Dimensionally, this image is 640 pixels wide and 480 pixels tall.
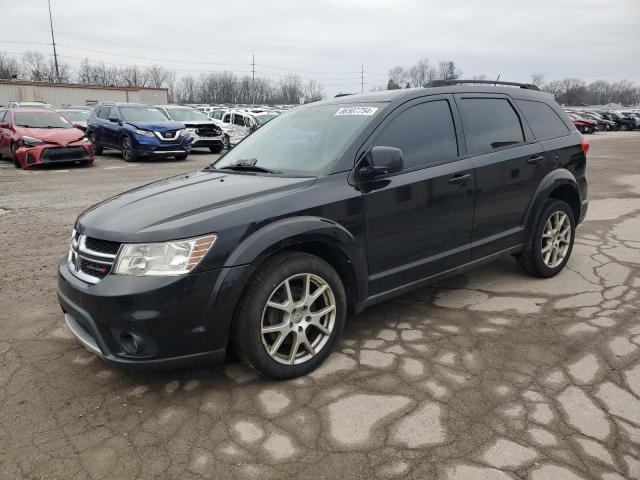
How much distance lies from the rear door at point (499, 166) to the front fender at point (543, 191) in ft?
0.17

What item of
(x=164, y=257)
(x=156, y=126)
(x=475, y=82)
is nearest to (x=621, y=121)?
(x=156, y=126)

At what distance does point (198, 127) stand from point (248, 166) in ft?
52.2

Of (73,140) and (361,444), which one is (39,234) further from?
(73,140)

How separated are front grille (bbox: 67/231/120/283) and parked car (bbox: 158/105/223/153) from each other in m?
16.4

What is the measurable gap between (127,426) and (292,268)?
1216mm

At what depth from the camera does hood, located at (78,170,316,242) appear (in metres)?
2.76

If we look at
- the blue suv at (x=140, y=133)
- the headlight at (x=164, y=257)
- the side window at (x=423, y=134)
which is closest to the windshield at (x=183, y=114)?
the blue suv at (x=140, y=133)

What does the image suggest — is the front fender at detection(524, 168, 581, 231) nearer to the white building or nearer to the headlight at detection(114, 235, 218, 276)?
the headlight at detection(114, 235, 218, 276)

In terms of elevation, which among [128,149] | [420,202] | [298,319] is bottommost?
[298,319]

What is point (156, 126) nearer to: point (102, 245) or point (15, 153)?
point (15, 153)

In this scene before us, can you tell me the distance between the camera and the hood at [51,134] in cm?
1333

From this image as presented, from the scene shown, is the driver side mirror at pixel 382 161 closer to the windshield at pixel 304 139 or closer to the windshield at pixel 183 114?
the windshield at pixel 304 139

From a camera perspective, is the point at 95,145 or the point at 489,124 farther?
the point at 95,145

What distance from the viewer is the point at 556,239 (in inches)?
192
